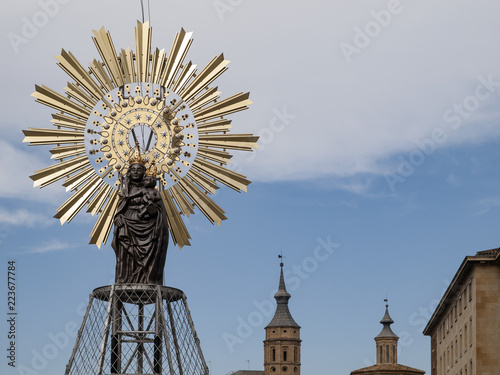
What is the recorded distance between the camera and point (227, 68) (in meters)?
47.9

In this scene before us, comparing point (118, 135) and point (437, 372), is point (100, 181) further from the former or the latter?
point (437, 372)

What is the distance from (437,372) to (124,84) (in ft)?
175

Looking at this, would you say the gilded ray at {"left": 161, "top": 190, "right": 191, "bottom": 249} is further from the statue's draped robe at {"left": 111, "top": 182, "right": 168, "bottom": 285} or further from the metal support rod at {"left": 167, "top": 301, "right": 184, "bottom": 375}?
the metal support rod at {"left": 167, "top": 301, "right": 184, "bottom": 375}

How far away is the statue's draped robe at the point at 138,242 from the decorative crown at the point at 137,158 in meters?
1.46

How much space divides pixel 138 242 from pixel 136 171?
9.03 feet

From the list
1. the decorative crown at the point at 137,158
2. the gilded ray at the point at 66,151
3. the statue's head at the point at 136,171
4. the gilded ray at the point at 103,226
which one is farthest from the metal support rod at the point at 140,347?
the gilded ray at the point at 66,151

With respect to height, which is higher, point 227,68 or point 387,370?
point 387,370

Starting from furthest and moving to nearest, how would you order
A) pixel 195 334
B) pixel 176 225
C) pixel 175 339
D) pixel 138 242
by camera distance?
pixel 176 225 → pixel 195 334 → pixel 138 242 → pixel 175 339

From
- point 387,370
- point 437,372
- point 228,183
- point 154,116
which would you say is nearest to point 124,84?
point 154,116

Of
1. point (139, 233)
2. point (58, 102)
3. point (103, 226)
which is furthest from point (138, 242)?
point (58, 102)

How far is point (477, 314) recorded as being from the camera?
239 feet

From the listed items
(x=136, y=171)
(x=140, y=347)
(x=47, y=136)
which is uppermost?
(x=47, y=136)

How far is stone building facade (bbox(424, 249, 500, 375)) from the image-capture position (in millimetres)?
72062

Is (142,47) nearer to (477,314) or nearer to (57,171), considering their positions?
(57,171)
